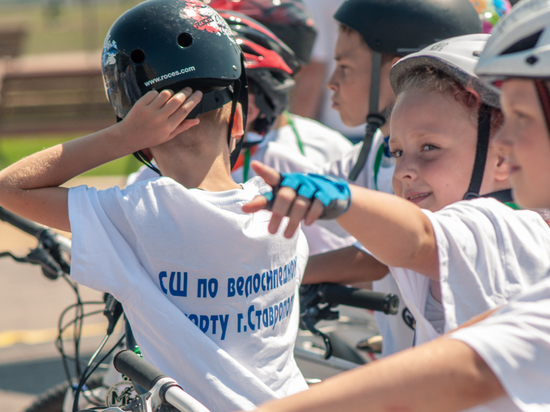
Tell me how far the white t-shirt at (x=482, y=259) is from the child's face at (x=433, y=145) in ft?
1.21

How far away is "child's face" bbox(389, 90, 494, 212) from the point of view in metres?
2.19

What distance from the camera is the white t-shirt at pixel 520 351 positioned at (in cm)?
113

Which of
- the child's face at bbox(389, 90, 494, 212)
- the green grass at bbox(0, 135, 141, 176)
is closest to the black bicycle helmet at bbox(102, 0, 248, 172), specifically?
the child's face at bbox(389, 90, 494, 212)

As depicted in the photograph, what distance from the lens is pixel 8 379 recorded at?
5.36 metres

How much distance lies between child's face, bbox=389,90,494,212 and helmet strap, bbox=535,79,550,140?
2.66ft

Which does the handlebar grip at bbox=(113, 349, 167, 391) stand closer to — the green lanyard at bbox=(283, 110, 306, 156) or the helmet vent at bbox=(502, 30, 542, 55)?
the helmet vent at bbox=(502, 30, 542, 55)

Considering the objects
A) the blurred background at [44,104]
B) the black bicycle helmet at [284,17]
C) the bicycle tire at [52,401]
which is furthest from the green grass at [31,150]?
the bicycle tire at [52,401]

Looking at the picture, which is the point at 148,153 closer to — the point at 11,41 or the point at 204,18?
the point at 204,18

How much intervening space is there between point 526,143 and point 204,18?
4.46 feet

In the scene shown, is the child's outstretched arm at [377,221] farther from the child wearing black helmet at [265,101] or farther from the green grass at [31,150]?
the green grass at [31,150]

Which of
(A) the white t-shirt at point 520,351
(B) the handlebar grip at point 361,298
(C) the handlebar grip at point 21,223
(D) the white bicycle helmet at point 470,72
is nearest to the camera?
(A) the white t-shirt at point 520,351

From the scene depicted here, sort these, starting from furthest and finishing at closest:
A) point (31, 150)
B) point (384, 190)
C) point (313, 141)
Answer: point (31, 150) → point (313, 141) → point (384, 190)

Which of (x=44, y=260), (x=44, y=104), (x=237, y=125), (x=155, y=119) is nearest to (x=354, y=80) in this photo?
(x=237, y=125)

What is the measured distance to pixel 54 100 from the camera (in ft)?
60.0
